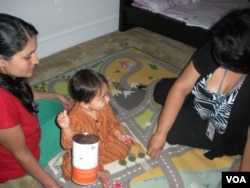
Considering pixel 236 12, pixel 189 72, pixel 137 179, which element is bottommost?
pixel 137 179

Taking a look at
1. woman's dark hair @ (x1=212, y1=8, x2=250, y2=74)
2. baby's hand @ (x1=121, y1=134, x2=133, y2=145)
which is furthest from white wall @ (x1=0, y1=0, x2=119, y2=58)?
woman's dark hair @ (x1=212, y1=8, x2=250, y2=74)

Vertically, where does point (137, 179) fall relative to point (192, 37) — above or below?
below

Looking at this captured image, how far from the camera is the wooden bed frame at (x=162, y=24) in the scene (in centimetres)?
215

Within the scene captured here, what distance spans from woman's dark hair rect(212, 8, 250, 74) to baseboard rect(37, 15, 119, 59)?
1.47 metres

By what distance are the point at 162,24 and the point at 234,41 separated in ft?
4.61

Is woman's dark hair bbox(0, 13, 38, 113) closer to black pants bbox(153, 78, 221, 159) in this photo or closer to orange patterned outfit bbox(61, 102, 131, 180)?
orange patterned outfit bbox(61, 102, 131, 180)

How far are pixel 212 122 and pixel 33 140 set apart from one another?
0.82 meters

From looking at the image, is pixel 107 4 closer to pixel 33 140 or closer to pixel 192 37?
pixel 192 37

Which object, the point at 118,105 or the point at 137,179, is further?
the point at 118,105

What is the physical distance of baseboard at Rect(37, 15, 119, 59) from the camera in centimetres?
214

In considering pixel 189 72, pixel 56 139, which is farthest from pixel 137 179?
pixel 189 72

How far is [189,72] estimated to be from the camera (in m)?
1.28

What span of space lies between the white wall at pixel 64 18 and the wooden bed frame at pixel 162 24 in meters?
0.10

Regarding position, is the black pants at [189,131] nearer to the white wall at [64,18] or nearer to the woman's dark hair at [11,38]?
the woman's dark hair at [11,38]
